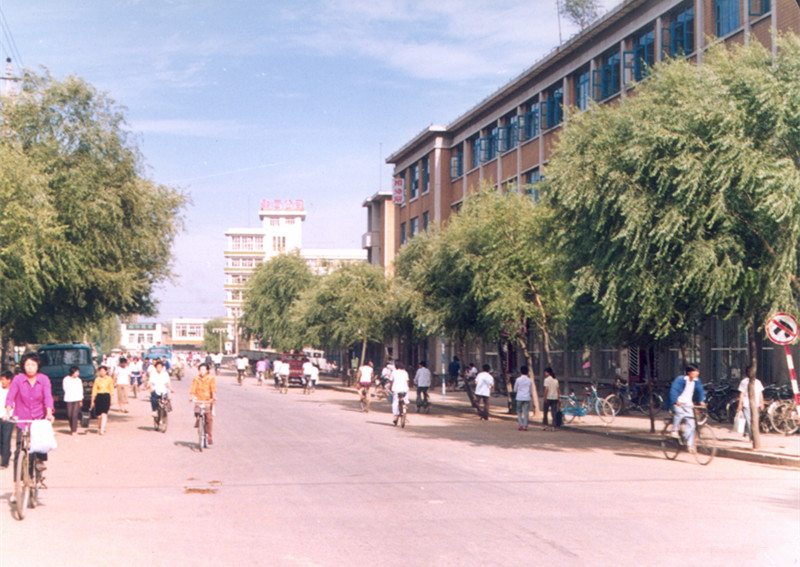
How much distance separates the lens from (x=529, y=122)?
1796 inches

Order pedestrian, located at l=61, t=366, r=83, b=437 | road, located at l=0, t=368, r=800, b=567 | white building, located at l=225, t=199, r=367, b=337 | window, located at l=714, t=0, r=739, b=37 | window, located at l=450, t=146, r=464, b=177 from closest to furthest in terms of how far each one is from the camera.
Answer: road, located at l=0, t=368, r=800, b=567
pedestrian, located at l=61, t=366, r=83, b=437
window, located at l=714, t=0, r=739, b=37
window, located at l=450, t=146, r=464, b=177
white building, located at l=225, t=199, r=367, b=337

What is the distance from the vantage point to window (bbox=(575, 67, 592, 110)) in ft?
131

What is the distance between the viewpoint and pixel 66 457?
54.2ft

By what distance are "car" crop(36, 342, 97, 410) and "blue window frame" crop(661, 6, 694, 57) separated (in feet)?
77.6

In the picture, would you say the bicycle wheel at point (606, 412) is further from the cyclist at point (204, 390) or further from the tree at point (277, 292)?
the tree at point (277, 292)

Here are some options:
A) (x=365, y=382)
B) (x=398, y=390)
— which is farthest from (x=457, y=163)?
(x=398, y=390)

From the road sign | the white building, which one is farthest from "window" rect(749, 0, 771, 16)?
the white building

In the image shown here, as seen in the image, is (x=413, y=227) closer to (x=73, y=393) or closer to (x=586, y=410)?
(x=586, y=410)

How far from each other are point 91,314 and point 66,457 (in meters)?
10.2

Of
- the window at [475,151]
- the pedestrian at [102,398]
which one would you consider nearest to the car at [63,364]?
the pedestrian at [102,398]

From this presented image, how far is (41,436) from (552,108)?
3667 centimetres

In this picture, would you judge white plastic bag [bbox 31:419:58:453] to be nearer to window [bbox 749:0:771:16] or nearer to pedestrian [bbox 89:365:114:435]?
pedestrian [bbox 89:365:114:435]

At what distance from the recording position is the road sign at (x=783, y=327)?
16.6 m

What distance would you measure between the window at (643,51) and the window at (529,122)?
9.31 m
